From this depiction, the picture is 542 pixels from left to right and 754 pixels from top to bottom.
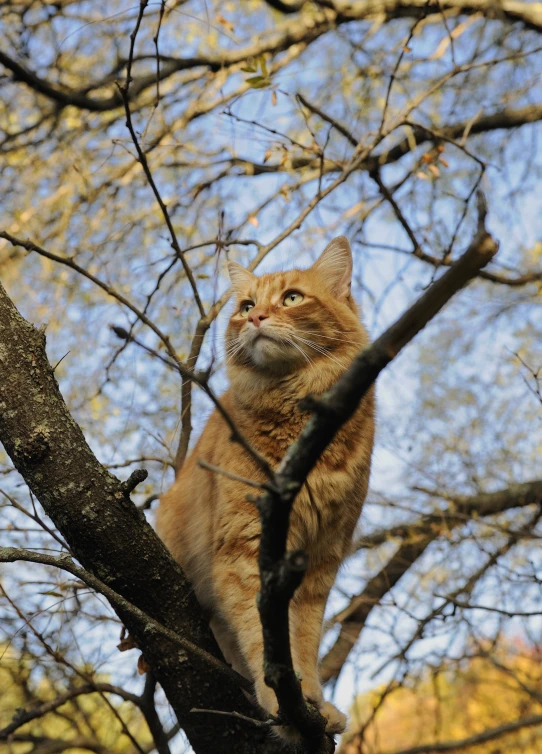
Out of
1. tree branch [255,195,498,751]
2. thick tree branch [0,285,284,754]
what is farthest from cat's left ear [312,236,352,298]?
tree branch [255,195,498,751]

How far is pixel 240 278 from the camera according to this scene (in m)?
3.31

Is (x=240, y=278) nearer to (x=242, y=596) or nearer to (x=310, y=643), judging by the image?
(x=242, y=596)

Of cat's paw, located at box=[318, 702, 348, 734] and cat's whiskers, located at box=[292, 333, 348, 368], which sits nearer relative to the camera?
cat's paw, located at box=[318, 702, 348, 734]

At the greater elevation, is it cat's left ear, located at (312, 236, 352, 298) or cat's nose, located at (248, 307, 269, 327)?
cat's left ear, located at (312, 236, 352, 298)

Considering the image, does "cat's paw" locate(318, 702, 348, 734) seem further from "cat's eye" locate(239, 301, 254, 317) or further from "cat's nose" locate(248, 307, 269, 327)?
"cat's eye" locate(239, 301, 254, 317)

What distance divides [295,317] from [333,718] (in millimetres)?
1397

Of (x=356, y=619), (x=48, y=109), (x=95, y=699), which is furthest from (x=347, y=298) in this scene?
(x=48, y=109)

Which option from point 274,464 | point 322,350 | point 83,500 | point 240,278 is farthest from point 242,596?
point 240,278

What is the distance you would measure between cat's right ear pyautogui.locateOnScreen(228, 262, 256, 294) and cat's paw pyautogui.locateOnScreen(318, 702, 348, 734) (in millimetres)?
1630

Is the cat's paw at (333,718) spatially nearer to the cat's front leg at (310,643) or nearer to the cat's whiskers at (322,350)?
the cat's front leg at (310,643)

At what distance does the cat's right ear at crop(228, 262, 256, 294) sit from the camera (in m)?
3.24

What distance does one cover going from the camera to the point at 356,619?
172 inches

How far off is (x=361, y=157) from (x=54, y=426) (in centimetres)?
189

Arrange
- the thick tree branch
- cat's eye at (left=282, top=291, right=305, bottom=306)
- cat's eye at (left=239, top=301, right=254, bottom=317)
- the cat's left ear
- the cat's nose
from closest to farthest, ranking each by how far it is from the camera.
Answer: the thick tree branch
the cat's nose
cat's eye at (left=282, top=291, right=305, bottom=306)
cat's eye at (left=239, top=301, right=254, bottom=317)
the cat's left ear
